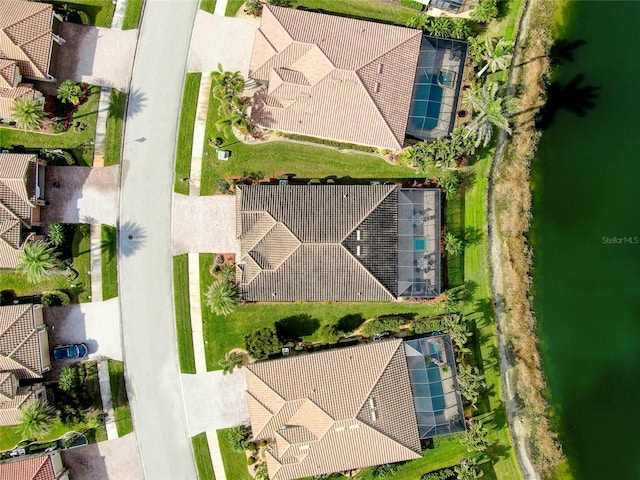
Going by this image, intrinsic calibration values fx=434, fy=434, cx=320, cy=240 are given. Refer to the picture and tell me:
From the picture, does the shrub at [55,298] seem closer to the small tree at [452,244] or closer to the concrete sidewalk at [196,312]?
the concrete sidewalk at [196,312]

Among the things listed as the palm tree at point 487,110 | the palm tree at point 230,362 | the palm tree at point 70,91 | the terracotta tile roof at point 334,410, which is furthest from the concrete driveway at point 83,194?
the palm tree at point 487,110

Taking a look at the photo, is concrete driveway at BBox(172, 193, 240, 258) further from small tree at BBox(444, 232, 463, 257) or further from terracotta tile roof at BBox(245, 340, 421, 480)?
small tree at BBox(444, 232, 463, 257)

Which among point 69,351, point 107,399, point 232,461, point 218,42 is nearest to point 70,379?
point 69,351

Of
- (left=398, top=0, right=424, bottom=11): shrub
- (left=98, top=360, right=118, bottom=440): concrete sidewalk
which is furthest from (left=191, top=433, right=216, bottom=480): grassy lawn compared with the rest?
(left=398, top=0, right=424, bottom=11): shrub

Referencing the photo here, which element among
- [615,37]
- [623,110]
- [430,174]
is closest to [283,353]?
[430,174]

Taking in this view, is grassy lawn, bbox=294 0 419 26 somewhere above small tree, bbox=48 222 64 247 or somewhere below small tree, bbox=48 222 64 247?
above
